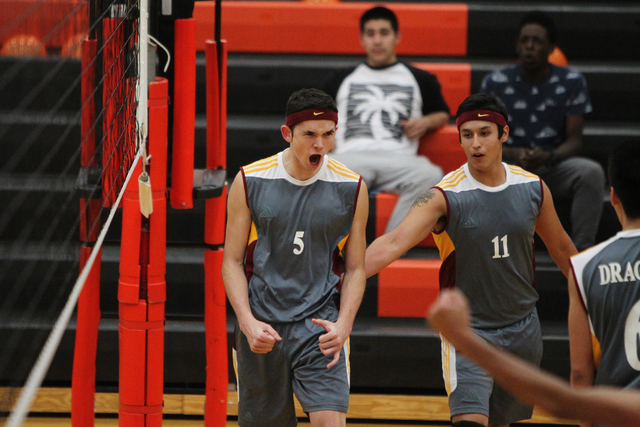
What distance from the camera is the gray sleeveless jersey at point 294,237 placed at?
3688 millimetres

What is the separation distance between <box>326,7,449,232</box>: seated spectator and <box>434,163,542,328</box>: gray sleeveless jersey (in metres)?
2.06

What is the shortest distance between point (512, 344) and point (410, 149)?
255 cm

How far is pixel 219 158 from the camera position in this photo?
4273mm

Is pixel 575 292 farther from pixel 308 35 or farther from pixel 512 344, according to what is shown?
pixel 308 35

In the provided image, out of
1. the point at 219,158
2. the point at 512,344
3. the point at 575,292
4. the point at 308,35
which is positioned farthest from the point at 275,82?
the point at 575,292

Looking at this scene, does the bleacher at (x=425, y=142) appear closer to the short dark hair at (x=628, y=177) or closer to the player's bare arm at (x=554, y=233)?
the player's bare arm at (x=554, y=233)

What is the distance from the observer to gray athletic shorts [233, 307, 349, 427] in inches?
143

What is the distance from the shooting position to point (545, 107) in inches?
235

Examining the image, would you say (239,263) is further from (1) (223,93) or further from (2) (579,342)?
(2) (579,342)

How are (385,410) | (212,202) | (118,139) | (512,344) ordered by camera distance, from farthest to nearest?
1. (385,410)
2. (212,202)
3. (512,344)
4. (118,139)

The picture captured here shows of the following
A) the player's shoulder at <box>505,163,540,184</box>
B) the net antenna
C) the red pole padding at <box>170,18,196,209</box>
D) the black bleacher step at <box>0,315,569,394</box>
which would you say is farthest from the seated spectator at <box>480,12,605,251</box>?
the net antenna

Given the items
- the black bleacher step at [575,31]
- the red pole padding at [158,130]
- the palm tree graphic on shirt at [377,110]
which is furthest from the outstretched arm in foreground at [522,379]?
the black bleacher step at [575,31]

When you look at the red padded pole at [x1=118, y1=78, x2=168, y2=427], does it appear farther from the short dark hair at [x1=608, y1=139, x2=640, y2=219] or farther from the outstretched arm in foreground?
the outstretched arm in foreground

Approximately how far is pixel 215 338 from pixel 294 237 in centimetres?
94
